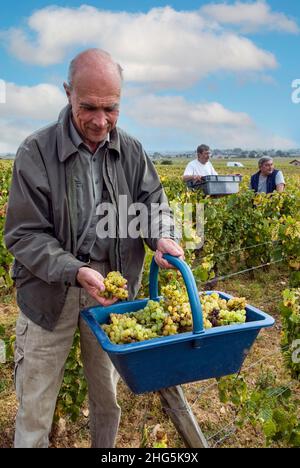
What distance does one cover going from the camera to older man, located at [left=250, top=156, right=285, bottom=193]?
8.32m

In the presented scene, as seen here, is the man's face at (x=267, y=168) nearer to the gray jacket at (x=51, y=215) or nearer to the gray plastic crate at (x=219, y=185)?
the gray plastic crate at (x=219, y=185)

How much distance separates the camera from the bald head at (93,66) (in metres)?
2.03

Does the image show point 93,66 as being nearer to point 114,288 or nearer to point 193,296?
point 114,288

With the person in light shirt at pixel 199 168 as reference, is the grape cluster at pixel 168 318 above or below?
below

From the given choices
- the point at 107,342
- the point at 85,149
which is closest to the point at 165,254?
the point at 107,342

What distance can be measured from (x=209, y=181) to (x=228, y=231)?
42.4 inches

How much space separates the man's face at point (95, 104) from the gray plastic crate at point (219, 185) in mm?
6147

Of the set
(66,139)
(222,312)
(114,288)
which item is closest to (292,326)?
(222,312)

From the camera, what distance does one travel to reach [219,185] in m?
8.31

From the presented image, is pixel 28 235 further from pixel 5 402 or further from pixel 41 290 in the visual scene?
pixel 5 402

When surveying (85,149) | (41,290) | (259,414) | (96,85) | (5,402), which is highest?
(96,85)

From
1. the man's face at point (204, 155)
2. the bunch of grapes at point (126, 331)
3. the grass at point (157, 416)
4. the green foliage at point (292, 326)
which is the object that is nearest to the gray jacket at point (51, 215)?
the bunch of grapes at point (126, 331)

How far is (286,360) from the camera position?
3539mm

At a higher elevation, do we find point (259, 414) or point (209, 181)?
point (209, 181)
